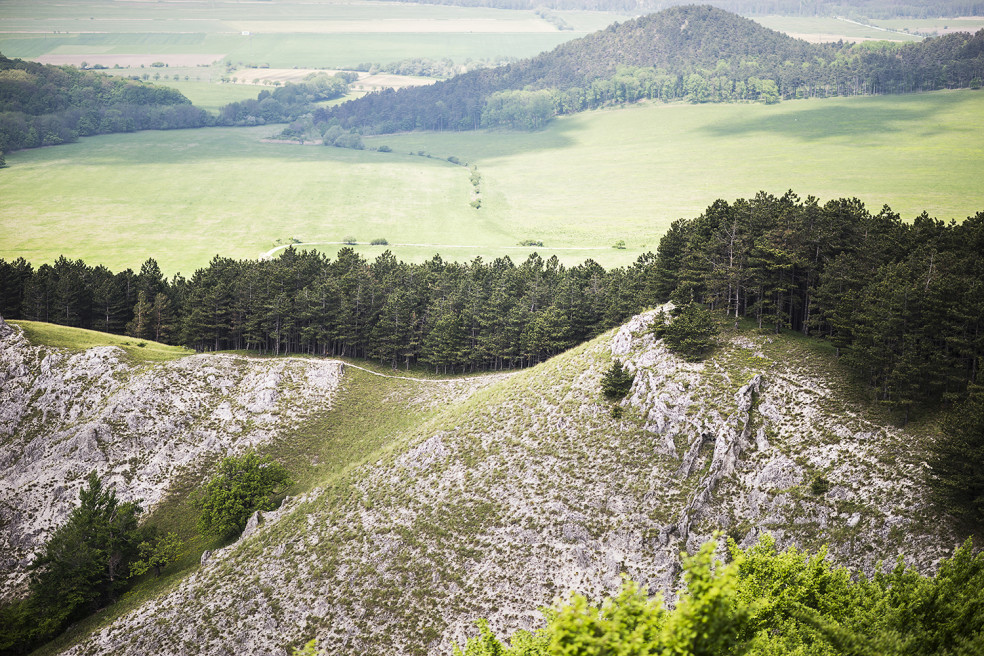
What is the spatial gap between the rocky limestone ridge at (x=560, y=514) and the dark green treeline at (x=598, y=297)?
8.27m

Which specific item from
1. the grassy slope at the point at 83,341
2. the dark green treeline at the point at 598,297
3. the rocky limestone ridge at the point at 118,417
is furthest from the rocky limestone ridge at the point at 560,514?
the grassy slope at the point at 83,341

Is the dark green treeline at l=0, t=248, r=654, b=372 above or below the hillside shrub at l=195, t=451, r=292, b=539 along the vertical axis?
above

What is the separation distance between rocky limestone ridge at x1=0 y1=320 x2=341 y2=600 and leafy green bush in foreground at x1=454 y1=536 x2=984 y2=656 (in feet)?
217

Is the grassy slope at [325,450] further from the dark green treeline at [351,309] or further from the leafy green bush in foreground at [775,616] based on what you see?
the leafy green bush in foreground at [775,616]

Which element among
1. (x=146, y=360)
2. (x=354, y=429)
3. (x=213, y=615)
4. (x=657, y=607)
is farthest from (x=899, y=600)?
(x=146, y=360)

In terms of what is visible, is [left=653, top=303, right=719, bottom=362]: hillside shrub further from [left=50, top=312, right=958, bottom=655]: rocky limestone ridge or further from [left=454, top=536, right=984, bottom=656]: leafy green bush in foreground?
[left=454, top=536, right=984, bottom=656]: leafy green bush in foreground

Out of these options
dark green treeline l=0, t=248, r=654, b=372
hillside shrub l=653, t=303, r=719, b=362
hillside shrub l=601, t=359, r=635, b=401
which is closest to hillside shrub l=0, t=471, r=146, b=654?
dark green treeline l=0, t=248, r=654, b=372

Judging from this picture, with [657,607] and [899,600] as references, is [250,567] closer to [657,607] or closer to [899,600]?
[657,607]

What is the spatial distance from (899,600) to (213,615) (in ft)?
188

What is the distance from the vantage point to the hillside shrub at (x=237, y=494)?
74062 mm

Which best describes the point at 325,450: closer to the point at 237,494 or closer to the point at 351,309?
the point at 237,494

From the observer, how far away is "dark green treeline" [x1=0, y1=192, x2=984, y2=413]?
62.5m

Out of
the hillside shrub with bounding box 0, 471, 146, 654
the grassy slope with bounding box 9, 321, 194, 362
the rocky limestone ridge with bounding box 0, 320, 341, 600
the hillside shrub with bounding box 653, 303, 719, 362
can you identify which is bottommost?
the hillside shrub with bounding box 0, 471, 146, 654

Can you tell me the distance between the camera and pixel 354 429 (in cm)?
9162
